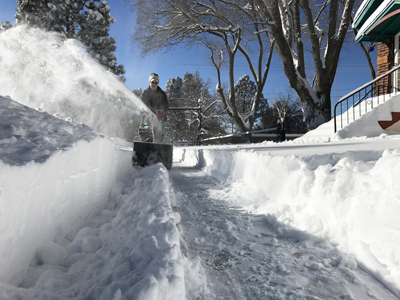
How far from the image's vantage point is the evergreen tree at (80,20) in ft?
50.8

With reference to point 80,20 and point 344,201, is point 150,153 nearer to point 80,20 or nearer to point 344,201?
point 344,201

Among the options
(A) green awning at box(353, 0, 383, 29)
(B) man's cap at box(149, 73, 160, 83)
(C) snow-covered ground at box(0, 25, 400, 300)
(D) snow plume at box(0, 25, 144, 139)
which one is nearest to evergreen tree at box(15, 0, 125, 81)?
(D) snow plume at box(0, 25, 144, 139)

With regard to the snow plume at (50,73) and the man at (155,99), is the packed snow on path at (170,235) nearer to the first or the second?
the man at (155,99)

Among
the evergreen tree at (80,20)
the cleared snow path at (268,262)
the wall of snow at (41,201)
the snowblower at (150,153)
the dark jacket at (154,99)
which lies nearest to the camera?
the wall of snow at (41,201)

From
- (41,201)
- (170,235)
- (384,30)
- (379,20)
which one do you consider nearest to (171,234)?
(170,235)

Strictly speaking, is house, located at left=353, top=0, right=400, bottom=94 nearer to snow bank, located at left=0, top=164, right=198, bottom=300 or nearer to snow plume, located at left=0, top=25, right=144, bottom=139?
snow plume, located at left=0, top=25, right=144, bottom=139

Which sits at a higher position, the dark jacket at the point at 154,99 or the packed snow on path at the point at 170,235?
the dark jacket at the point at 154,99

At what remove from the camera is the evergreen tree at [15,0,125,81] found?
15.5m

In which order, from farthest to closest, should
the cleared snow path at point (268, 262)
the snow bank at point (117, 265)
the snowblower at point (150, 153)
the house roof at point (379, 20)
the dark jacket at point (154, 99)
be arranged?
the house roof at point (379, 20) < the dark jacket at point (154, 99) < the snowblower at point (150, 153) < the cleared snow path at point (268, 262) < the snow bank at point (117, 265)

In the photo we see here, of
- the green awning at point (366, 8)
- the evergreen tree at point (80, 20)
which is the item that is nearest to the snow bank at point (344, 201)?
the green awning at point (366, 8)

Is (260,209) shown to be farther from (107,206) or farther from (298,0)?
(298,0)

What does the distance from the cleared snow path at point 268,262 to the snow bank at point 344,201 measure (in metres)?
0.10

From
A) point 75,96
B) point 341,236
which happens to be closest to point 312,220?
point 341,236

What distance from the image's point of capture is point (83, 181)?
1733 mm
